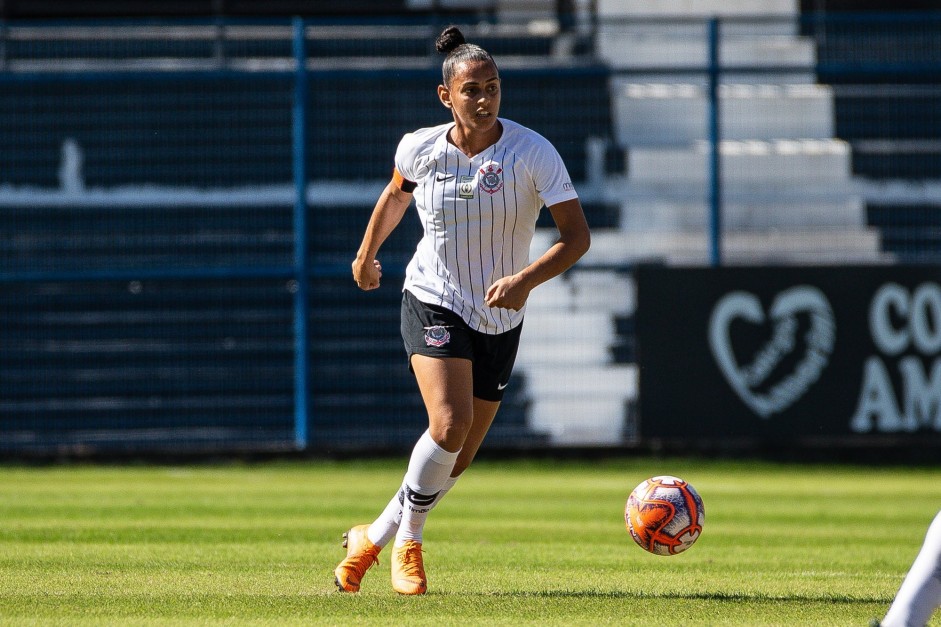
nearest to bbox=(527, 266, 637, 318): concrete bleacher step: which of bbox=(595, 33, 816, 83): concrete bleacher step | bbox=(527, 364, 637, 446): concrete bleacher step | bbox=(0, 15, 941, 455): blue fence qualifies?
bbox=(0, 15, 941, 455): blue fence

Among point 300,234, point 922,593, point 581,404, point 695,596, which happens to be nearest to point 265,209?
point 300,234

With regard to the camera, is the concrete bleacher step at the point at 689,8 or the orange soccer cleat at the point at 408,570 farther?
the concrete bleacher step at the point at 689,8

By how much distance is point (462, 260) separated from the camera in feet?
19.9

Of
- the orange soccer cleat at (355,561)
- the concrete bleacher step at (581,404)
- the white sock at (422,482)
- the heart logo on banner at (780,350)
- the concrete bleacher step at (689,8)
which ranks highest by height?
the concrete bleacher step at (689,8)

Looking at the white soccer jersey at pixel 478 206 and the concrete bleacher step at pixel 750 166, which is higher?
the white soccer jersey at pixel 478 206

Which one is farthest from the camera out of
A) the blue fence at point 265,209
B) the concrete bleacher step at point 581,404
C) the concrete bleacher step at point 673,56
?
the blue fence at point 265,209

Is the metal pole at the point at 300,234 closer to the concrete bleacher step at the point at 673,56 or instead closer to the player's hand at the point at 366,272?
the concrete bleacher step at the point at 673,56

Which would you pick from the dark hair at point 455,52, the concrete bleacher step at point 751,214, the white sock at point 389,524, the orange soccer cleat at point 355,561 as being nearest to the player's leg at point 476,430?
the white sock at point 389,524

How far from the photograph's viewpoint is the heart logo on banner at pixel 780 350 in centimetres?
1396

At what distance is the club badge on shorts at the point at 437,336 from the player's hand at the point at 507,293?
1.06 ft

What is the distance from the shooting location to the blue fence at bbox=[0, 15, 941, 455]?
14695 mm

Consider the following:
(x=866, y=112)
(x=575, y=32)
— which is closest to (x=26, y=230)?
(x=575, y=32)

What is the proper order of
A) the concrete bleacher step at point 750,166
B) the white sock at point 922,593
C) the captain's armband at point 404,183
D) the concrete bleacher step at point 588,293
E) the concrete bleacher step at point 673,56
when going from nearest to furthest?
the white sock at point 922,593
the captain's armband at point 404,183
the concrete bleacher step at point 673,56
the concrete bleacher step at point 588,293
the concrete bleacher step at point 750,166

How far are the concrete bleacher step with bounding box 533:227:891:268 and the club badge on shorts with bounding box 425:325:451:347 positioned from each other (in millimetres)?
9014
